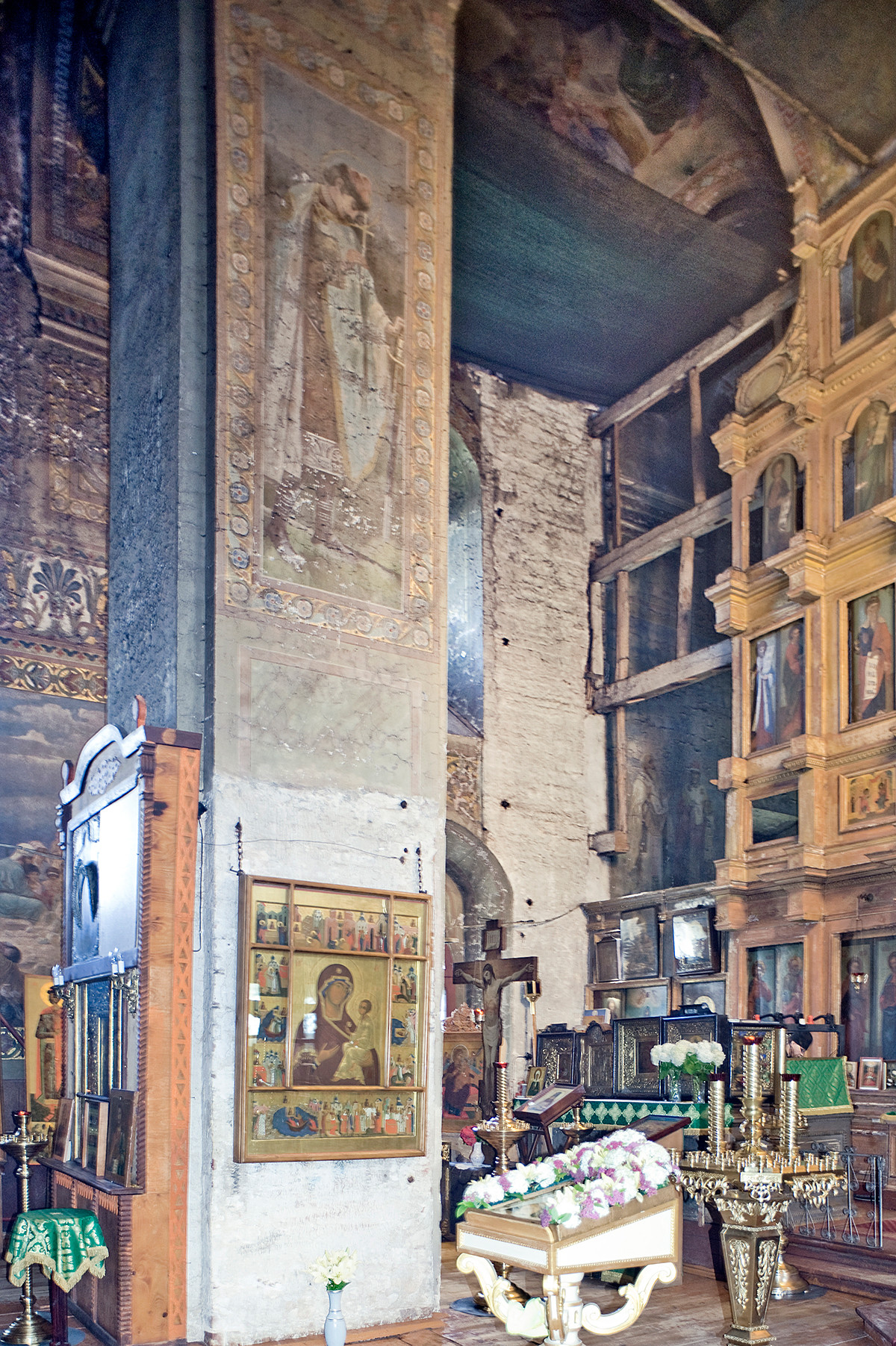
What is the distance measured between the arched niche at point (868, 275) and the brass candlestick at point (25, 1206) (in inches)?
464

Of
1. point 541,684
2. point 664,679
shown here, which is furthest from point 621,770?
point 541,684

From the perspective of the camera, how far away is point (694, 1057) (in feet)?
30.7

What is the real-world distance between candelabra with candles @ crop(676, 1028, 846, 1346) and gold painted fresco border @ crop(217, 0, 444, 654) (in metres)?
3.76

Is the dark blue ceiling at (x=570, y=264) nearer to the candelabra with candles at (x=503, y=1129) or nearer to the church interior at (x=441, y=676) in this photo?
the church interior at (x=441, y=676)

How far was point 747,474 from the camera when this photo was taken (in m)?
15.7

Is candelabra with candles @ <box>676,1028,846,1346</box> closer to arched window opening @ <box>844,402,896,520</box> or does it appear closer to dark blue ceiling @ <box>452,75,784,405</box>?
arched window opening @ <box>844,402,896,520</box>

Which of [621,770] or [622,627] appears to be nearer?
[621,770]

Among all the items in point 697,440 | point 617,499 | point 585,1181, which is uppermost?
point 697,440

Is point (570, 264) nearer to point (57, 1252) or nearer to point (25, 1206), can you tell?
point (25, 1206)

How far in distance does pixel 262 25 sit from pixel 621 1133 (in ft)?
24.9

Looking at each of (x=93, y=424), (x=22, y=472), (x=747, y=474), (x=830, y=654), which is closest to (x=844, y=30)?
(x=747, y=474)

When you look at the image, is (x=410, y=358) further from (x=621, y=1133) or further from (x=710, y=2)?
(x=710, y=2)

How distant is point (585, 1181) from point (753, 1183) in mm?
1240

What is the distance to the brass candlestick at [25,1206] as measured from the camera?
6.90 m
